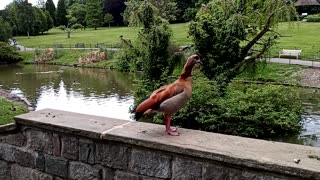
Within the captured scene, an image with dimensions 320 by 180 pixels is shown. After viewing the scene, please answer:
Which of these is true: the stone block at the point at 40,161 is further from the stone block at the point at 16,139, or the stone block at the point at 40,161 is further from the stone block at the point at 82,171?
the stone block at the point at 82,171

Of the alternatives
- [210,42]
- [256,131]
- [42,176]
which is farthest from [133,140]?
[210,42]

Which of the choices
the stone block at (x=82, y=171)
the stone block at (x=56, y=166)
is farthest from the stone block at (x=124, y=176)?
the stone block at (x=56, y=166)

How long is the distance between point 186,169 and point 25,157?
5.99 ft

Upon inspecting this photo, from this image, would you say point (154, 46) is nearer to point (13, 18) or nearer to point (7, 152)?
point (7, 152)

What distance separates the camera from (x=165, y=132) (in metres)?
3.53

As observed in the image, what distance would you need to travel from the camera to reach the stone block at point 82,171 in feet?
12.1

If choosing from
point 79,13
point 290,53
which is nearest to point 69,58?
point 290,53

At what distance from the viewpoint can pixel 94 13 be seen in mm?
75812

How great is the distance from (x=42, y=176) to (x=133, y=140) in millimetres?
A: 1195

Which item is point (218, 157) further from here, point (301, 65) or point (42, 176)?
point (301, 65)

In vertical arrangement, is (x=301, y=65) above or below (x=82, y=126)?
below

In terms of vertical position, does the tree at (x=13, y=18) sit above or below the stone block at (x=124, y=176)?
above

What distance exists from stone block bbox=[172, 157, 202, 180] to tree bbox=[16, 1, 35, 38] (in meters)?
68.4

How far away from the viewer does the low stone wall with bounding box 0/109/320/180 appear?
9.46ft
